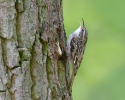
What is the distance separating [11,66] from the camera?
253 cm

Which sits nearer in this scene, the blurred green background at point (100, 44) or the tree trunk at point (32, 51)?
the tree trunk at point (32, 51)

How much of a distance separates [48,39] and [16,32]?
222 millimetres

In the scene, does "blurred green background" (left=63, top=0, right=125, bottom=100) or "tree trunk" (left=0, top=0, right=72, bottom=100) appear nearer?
"tree trunk" (left=0, top=0, right=72, bottom=100)

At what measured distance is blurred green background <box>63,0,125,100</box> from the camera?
18.5 feet

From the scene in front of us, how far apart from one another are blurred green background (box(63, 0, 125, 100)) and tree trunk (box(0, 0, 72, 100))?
9.06 ft

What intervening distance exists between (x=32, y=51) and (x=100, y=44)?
322 centimetres

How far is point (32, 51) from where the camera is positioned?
2627mm

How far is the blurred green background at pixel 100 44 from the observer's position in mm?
5629

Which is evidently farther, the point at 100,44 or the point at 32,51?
the point at 100,44

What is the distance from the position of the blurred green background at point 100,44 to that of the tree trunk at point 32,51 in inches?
109

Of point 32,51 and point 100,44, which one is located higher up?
point 100,44

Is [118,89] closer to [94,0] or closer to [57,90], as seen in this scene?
[94,0]

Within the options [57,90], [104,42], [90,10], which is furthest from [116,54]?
[57,90]

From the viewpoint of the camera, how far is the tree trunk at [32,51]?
8.30 feet
